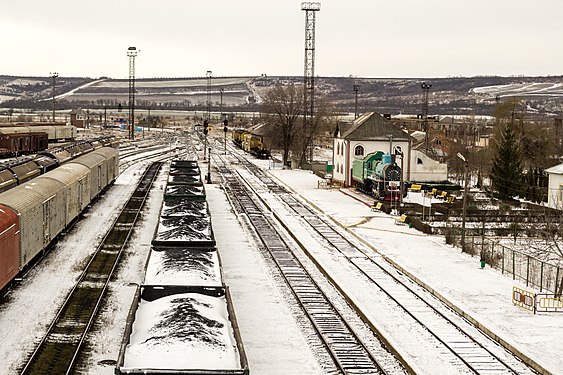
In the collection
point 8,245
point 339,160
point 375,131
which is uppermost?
point 375,131

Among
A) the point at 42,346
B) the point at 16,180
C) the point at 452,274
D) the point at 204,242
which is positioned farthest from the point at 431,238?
the point at 42,346

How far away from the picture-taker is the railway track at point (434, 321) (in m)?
18.9

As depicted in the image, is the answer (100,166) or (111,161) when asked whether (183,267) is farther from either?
(111,161)

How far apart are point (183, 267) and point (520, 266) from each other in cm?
1809

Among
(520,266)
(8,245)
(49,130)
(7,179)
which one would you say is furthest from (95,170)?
(49,130)

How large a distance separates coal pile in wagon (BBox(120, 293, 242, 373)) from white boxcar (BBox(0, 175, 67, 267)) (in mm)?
9732

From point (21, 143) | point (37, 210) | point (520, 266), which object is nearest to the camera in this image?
point (37, 210)

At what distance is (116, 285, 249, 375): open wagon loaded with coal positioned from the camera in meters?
12.6

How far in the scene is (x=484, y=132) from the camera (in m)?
134

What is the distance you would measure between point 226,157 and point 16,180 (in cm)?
6603

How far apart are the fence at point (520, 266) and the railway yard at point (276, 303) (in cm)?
97

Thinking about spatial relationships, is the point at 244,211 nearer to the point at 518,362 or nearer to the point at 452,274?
the point at 452,274

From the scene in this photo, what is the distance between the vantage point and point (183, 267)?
20047 mm

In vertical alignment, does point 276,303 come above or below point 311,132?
below
